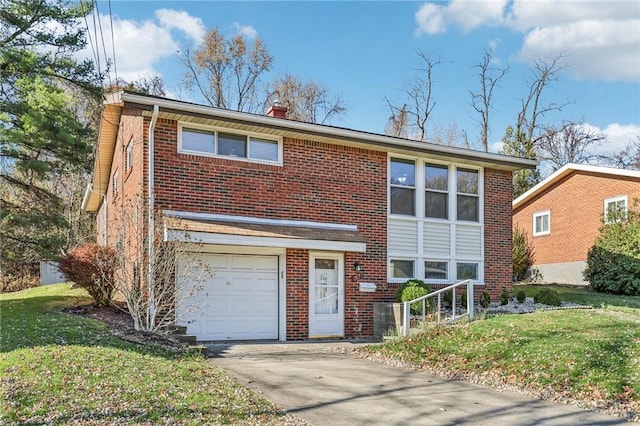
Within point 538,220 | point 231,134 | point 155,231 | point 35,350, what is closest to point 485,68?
point 538,220

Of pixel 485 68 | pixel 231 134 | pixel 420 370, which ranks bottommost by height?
pixel 420 370

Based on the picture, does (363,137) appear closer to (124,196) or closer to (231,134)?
(231,134)

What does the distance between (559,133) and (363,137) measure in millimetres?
30602

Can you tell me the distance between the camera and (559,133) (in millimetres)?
40312

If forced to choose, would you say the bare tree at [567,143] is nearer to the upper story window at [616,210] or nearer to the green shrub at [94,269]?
the upper story window at [616,210]

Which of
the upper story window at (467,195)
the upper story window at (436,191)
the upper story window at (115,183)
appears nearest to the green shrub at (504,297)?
the upper story window at (467,195)

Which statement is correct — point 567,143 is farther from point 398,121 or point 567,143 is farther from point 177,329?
point 177,329

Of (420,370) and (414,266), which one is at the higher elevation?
(414,266)

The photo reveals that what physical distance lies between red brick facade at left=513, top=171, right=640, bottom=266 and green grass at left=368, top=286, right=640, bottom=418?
35.6 ft

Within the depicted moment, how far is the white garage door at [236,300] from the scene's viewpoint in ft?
41.3

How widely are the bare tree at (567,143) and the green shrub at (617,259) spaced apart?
62.1 feet

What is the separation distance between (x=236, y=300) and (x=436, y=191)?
254 inches

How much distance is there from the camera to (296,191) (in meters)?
13.9

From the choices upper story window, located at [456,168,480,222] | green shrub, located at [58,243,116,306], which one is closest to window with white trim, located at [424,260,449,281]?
upper story window, located at [456,168,480,222]
